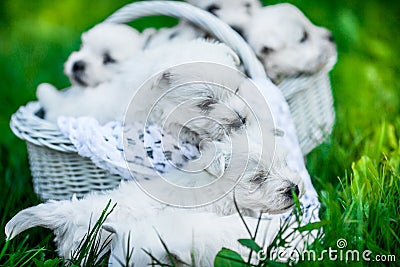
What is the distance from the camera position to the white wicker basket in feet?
7.11

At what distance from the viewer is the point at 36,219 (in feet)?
5.54

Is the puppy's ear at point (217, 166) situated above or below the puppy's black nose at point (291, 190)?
above

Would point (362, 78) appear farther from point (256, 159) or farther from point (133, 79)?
point (256, 159)

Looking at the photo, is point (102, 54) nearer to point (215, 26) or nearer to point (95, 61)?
point (95, 61)

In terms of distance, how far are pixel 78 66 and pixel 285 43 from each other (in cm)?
82

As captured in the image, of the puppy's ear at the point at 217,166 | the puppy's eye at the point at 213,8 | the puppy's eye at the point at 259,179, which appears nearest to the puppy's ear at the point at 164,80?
the puppy's ear at the point at 217,166

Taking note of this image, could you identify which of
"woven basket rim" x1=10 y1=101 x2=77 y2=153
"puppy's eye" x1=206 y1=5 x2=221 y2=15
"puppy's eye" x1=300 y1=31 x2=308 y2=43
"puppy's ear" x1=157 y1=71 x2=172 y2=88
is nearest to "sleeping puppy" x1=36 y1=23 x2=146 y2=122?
"woven basket rim" x1=10 y1=101 x2=77 y2=153

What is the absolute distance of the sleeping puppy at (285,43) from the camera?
235 cm

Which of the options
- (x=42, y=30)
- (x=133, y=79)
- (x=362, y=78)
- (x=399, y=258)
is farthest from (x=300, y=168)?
(x=42, y=30)

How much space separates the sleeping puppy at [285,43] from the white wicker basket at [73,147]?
2.6 inches

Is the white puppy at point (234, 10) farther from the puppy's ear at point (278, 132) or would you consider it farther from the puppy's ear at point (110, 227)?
the puppy's ear at point (110, 227)

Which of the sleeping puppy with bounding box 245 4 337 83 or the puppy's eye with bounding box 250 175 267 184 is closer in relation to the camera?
the puppy's eye with bounding box 250 175 267 184

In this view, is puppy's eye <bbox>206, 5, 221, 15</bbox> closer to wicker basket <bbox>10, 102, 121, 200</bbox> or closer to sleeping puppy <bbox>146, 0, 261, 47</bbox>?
sleeping puppy <bbox>146, 0, 261, 47</bbox>

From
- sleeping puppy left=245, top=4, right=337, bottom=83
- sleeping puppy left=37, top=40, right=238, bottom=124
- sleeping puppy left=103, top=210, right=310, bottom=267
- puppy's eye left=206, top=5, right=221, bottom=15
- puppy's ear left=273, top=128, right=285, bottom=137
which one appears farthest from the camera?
puppy's eye left=206, top=5, right=221, bottom=15
